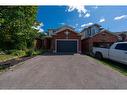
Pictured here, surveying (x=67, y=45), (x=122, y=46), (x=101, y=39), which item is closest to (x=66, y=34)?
(x=67, y=45)

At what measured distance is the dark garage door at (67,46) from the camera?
36.2 metres

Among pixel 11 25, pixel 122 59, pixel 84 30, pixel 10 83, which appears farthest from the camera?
pixel 84 30

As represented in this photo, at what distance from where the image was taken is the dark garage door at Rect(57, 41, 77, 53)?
36.2 meters

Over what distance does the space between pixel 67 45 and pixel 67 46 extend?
0.17m

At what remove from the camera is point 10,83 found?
973cm

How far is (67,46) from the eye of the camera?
36.3m

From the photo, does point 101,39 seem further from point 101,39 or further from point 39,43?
point 39,43

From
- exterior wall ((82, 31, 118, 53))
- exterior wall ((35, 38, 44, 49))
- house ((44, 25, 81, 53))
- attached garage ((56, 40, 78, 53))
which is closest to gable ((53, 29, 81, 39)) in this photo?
house ((44, 25, 81, 53))

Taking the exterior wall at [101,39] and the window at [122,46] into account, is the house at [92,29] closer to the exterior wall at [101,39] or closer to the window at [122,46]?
the exterior wall at [101,39]

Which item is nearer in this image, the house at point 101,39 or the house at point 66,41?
the house at point 66,41

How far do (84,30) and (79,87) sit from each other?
41.5 meters

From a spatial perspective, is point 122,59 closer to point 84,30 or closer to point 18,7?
point 18,7

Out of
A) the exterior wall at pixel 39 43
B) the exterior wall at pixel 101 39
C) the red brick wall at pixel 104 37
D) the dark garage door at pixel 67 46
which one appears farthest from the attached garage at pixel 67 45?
the exterior wall at pixel 39 43
